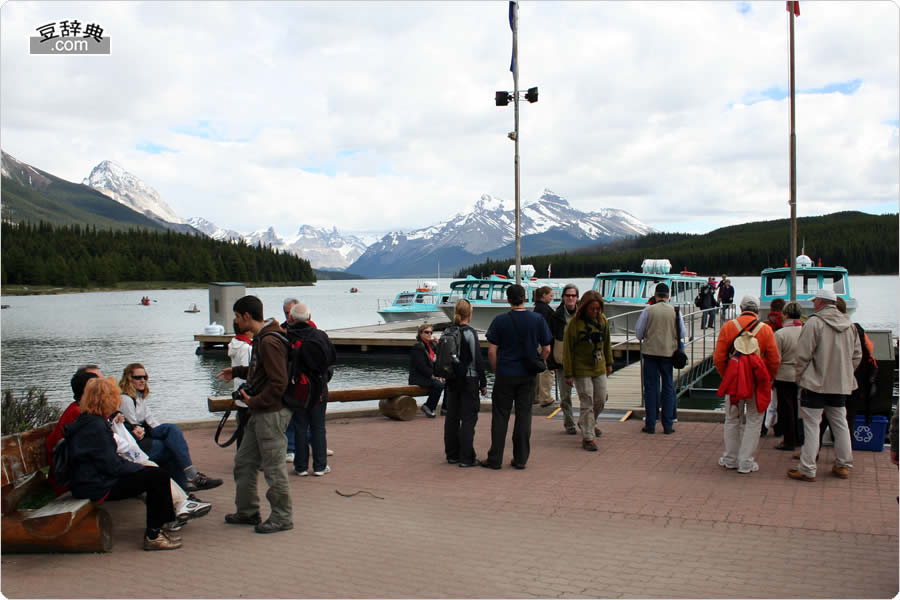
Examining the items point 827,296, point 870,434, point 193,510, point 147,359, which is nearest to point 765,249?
point 147,359

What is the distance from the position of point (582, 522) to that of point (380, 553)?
5.73 feet

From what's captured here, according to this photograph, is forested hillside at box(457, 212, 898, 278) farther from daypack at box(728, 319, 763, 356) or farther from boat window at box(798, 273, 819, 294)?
daypack at box(728, 319, 763, 356)

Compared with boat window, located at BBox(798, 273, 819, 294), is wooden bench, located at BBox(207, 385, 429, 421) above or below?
below

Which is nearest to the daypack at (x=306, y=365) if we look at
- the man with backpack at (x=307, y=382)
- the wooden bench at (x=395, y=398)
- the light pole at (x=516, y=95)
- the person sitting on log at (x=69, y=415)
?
the man with backpack at (x=307, y=382)

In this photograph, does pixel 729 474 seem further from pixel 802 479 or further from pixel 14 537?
pixel 14 537

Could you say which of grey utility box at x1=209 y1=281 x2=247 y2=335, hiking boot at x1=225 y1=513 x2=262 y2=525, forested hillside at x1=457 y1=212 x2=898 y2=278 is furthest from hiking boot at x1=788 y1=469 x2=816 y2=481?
forested hillside at x1=457 y1=212 x2=898 y2=278

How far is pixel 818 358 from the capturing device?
7121 mm

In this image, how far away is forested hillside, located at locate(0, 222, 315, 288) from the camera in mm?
139000

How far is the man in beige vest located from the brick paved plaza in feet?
4.71

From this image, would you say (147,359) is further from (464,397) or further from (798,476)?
(798,476)

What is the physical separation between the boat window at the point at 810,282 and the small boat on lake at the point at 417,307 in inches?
805

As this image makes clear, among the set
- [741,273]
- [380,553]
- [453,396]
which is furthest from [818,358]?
[741,273]

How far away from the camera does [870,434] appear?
330 inches

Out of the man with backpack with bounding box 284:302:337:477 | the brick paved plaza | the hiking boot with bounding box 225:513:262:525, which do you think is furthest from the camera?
the man with backpack with bounding box 284:302:337:477
